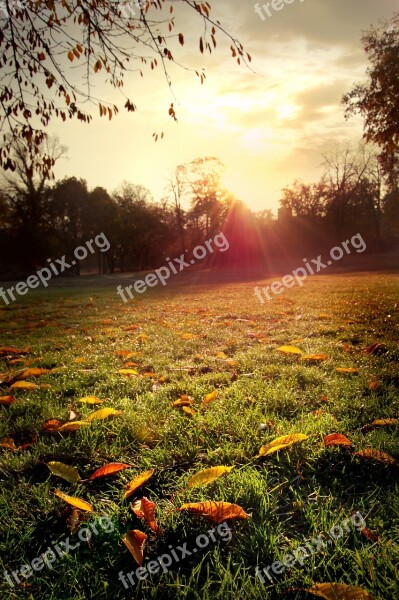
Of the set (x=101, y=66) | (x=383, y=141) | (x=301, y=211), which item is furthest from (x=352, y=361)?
(x=301, y=211)

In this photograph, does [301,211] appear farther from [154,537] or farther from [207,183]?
[154,537]

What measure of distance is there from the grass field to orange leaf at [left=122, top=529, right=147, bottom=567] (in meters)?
0.05

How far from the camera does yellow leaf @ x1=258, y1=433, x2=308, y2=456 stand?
6.64 feet

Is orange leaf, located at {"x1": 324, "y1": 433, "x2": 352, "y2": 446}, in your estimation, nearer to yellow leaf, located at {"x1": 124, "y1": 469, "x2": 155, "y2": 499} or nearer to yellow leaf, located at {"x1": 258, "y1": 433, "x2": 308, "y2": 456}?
yellow leaf, located at {"x1": 258, "y1": 433, "x2": 308, "y2": 456}

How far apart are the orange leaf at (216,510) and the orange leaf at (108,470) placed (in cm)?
49

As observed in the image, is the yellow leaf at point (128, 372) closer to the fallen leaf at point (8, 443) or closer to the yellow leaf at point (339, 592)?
the fallen leaf at point (8, 443)

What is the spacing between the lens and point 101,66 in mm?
4297

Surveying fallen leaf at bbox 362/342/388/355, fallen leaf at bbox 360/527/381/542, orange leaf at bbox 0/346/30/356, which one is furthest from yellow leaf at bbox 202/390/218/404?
orange leaf at bbox 0/346/30/356

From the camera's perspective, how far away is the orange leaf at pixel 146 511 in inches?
61.0

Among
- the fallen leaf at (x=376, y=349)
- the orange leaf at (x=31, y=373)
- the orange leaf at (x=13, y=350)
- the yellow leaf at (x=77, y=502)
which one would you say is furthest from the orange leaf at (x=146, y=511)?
the orange leaf at (x=13, y=350)

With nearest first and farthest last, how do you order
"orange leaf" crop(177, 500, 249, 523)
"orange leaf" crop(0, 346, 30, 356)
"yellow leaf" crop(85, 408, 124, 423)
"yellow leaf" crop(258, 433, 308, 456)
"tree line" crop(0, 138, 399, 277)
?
"orange leaf" crop(177, 500, 249, 523)
"yellow leaf" crop(258, 433, 308, 456)
"yellow leaf" crop(85, 408, 124, 423)
"orange leaf" crop(0, 346, 30, 356)
"tree line" crop(0, 138, 399, 277)

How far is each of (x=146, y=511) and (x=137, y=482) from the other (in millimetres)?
205

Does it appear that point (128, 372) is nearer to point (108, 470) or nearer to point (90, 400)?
point (90, 400)

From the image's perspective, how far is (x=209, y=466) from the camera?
2.01 meters
